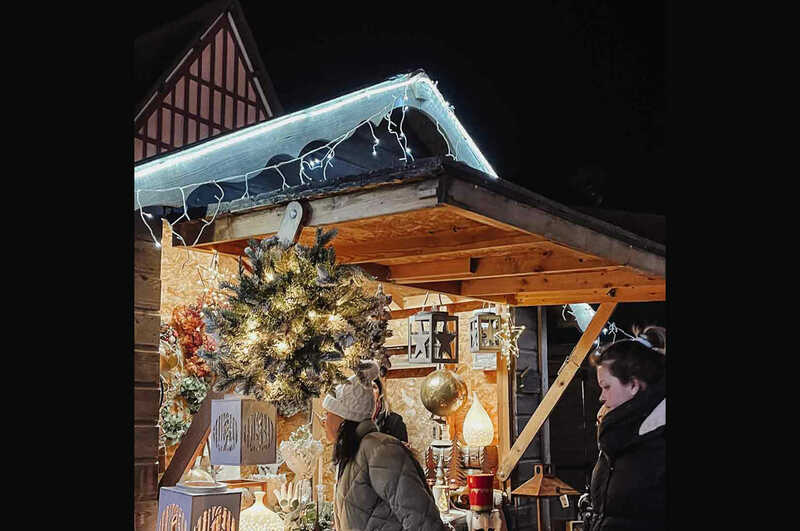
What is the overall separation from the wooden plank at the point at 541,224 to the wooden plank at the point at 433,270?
3.64ft

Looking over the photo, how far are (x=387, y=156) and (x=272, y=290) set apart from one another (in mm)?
5797

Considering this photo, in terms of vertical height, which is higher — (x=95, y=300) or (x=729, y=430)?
(x=95, y=300)

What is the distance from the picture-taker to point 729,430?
93 centimetres

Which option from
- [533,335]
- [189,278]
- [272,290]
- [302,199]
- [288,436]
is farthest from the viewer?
[533,335]

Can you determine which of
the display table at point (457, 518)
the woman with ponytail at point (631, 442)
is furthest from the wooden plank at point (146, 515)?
the display table at point (457, 518)

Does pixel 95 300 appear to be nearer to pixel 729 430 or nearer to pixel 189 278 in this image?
pixel 729 430

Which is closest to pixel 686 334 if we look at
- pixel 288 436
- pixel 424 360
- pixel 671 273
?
pixel 671 273

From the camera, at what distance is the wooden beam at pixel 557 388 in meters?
6.74

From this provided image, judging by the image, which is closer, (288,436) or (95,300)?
(95,300)

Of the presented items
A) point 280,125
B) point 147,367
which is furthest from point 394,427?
point 147,367

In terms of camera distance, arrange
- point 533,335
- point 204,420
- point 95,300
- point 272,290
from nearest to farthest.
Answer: point 95,300, point 272,290, point 204,420, point 533,335

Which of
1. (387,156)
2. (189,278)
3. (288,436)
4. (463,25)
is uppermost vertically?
(463,25)

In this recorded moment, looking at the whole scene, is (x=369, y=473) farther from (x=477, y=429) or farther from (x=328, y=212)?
(x=477, y=429)

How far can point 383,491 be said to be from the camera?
3.51m
